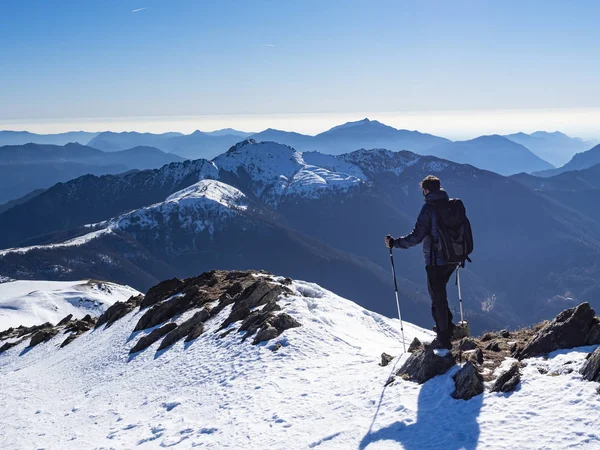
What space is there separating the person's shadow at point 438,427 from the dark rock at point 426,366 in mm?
780

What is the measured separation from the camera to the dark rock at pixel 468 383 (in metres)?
11.5

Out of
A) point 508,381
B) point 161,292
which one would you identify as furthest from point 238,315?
point 508,381

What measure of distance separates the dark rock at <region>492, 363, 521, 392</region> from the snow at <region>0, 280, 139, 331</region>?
251 ft

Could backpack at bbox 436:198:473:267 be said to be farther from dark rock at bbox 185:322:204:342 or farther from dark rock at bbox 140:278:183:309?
dark rock at bbox 140:278:183:309

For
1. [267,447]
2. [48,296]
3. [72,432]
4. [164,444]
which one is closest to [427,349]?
[267,447]

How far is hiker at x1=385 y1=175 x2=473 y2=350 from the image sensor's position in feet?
43.5

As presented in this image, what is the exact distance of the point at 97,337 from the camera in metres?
34.9

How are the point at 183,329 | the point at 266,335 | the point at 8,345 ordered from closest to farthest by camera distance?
the point at 266,335 < the point at 183,329 < the point at 8,345

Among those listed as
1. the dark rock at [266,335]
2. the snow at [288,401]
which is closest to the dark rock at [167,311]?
the snow at [288,401]

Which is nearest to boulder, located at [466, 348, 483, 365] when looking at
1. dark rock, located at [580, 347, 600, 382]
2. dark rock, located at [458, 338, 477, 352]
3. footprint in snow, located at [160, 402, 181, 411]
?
dark rock, located at [458, 338, 477, 352]

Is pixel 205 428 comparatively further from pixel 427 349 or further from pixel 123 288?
pixel 123 288

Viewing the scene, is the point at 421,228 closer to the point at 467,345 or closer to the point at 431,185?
the point at 431,185

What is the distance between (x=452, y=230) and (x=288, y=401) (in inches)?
299

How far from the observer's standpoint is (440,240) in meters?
13.4
